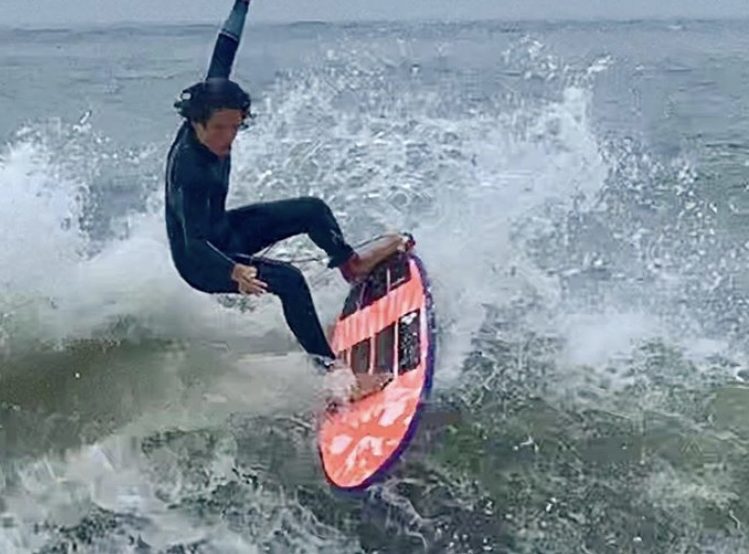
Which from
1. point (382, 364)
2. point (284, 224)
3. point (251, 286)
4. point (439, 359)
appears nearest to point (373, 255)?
point (284, 224)

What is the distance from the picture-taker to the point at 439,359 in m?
6.87

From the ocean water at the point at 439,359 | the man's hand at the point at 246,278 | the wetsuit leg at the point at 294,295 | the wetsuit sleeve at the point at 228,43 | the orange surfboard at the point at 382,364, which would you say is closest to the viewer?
the orange surfboard at the point at 382,364

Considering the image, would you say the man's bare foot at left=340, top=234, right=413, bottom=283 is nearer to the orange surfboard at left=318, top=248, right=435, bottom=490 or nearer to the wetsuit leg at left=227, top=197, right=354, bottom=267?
the orange surfboard at left=318, top=248, right=435, bottom=490

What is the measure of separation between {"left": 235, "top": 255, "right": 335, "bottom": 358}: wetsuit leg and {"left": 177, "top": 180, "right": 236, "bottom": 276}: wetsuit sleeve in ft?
0.72

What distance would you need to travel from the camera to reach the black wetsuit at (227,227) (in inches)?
225

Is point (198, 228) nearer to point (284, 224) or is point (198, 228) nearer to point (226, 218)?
point (226, 218)

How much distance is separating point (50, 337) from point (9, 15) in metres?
23.4

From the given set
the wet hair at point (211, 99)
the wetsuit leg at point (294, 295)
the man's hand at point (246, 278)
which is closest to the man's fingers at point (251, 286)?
the man's hand at point (246, 278)

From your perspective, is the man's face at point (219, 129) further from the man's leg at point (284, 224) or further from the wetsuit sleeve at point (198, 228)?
the man's leg at point (284, 224)

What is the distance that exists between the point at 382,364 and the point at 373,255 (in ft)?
2.09

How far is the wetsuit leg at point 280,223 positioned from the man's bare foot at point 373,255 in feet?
0.59

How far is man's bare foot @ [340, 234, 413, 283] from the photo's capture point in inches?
252

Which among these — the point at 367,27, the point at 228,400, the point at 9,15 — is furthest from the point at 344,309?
the point at 9,15

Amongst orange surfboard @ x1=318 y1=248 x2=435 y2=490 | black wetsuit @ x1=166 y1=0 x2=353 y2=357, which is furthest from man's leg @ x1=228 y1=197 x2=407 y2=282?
orange surfboard @ x1=318 y1=248 x2=435 y2=490
